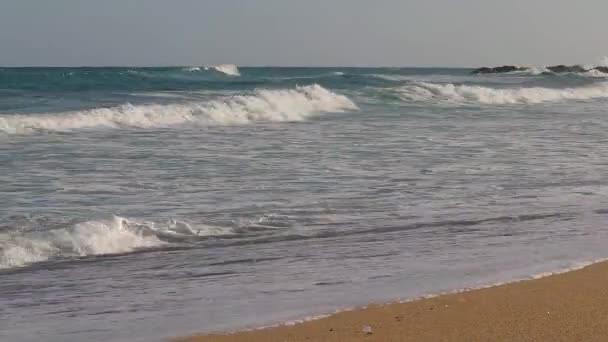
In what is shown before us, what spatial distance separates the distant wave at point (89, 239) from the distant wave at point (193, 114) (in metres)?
11.1

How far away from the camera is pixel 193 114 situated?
72.4 ft

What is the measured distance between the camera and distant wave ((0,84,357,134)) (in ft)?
61.6

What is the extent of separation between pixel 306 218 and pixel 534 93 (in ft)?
106

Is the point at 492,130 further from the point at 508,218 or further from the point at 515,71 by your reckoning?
the point at 515,71

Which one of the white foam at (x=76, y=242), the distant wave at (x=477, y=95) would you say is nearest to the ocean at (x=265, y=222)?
the white foam at (x=76, y=242)

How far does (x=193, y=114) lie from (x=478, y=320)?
1800cm

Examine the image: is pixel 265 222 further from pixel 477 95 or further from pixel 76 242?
pixel 477 95

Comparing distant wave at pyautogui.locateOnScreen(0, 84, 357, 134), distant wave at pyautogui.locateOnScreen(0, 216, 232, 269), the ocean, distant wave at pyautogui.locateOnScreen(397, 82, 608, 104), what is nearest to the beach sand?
the ocean

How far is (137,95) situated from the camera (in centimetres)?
3059

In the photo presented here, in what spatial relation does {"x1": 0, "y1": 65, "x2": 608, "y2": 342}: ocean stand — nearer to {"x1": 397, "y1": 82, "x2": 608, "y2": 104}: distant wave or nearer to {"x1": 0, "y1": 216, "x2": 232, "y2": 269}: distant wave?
{"x1": 0, "y1": 216, "x2": 232, "y2": 269}: distant wave

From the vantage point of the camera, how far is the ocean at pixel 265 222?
5168mm

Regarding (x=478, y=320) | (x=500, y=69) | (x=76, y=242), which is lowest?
(x=500, y=69)

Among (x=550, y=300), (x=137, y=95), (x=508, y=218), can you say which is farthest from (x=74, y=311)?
(x=137, y=95)

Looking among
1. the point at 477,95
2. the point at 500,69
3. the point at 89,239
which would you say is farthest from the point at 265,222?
the point at 500,69
